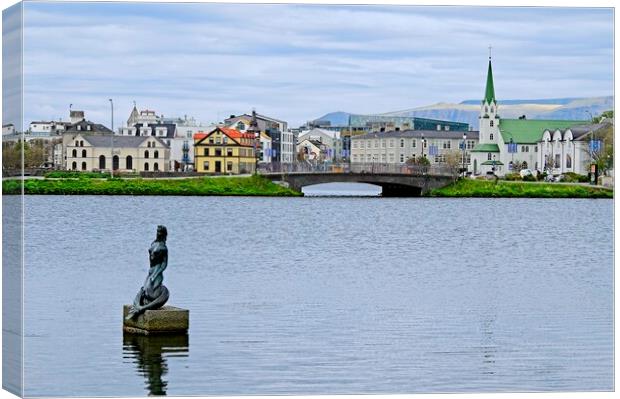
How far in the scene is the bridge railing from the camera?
238ft

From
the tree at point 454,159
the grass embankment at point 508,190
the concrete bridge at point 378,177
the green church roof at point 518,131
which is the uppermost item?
the green church roof at point 518,131

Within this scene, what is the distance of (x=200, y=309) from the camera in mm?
19234

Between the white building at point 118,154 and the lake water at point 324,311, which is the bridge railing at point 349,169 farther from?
the lake water at point 324,311

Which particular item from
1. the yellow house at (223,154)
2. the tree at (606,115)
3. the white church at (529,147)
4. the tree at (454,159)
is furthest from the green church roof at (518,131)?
the tree at (606,115)

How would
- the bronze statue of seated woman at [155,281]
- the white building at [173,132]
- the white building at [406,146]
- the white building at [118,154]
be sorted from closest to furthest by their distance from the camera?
1. the bronze statue of seated woman at [155,281]
2. the white building at [173,132]
3. the white building at [118,154]
4. the white building at [406,146]

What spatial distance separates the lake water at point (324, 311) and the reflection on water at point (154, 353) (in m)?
0.02

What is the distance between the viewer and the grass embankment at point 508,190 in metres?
47.2

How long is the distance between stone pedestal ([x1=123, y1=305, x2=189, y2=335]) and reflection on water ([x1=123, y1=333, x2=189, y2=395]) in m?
0.06

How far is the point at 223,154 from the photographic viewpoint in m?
76.5

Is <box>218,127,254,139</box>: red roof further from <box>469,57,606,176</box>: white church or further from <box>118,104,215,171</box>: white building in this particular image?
<box>469,57,606,176</box>: white church

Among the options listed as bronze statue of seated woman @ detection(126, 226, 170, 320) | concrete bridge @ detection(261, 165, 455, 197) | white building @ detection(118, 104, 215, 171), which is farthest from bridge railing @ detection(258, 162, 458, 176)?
bronze statue of seated woman @ detection(126, 226, 170, 320)

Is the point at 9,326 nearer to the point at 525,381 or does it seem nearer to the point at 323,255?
the point at 525,381

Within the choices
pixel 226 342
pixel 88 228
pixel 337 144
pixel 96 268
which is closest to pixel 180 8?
pixel 226 342

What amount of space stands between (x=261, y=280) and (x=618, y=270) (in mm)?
11631
